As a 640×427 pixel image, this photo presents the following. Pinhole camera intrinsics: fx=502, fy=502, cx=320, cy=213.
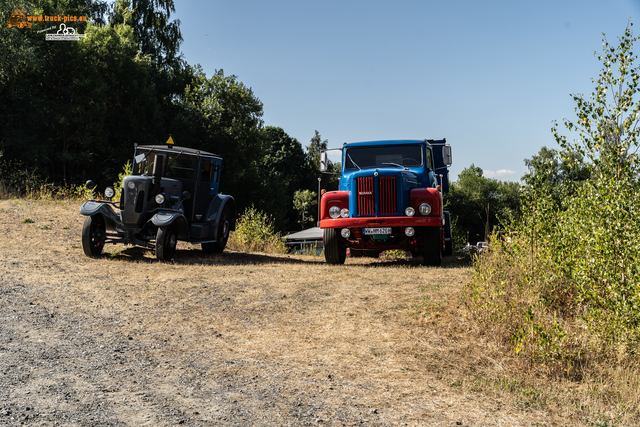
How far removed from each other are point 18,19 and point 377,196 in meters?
20.3

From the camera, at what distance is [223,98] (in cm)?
3198

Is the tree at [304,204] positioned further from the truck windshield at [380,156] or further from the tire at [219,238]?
the truck windshield at [380,156]

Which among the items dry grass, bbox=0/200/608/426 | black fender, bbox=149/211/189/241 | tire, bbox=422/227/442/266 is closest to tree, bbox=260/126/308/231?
black fender, bbox=149/211/189/241

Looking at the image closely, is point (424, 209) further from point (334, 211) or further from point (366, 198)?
point (334, 211)

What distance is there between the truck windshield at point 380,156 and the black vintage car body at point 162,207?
3462 millimetres

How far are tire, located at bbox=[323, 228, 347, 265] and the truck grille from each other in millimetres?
850

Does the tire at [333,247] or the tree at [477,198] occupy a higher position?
the tree at [477,198]

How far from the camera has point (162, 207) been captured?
11.2 m

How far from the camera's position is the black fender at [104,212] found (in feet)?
35.1

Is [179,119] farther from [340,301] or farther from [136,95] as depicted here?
[340,301]

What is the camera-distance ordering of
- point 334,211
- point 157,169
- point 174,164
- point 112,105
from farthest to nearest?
1. point 112,105
2. point 174,164
3. point 157,169
4. point 334,211

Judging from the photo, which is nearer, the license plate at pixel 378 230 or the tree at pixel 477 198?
the license plate at pixel 378 230

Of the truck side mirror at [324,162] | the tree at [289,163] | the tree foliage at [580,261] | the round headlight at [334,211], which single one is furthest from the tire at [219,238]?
the tree at [289,163]

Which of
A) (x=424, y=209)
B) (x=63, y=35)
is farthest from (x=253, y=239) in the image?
(x=63, y=35)
